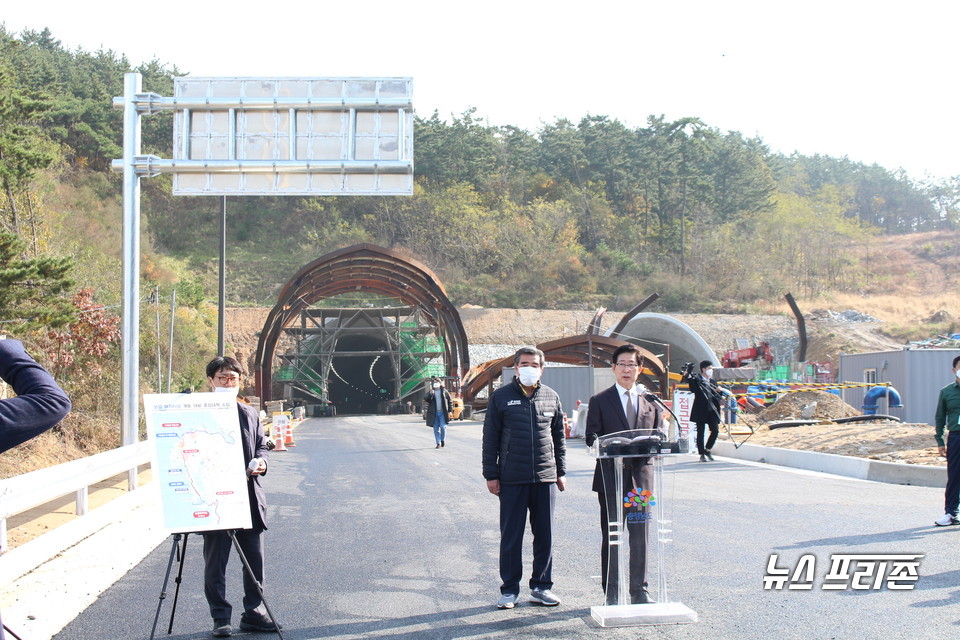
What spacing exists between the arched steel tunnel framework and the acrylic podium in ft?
118

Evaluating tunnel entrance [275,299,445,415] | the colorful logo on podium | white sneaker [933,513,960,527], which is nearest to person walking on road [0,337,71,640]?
the colorful logo on podium

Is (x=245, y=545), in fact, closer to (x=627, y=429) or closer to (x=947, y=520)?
(x=627, y=429)

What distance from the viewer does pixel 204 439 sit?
579cm

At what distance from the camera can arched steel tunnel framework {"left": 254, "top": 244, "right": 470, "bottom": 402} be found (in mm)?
42531

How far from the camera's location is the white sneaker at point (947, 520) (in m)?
8.97

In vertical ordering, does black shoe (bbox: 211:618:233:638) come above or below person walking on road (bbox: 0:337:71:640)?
below

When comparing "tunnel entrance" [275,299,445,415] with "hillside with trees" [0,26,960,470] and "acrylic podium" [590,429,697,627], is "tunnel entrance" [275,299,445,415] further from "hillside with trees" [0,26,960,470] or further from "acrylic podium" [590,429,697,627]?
"acrylic podium" [590,429,697,627]

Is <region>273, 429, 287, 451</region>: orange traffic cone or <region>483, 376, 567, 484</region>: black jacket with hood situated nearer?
<region>483, 376, 567, 484</region>: black jacket with hood

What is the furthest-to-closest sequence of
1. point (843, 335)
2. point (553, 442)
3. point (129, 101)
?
1. point (843, 335)
2. point (129, 101)
3. point (553, 442)

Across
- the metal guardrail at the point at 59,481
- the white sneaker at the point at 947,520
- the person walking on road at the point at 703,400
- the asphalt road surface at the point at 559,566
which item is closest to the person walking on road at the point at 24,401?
the metal guardrail at the point at 59,481

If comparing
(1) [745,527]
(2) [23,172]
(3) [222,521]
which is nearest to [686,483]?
(1) [745,527]

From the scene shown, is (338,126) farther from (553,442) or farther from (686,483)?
(553,442)

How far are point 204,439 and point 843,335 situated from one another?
60512 mm

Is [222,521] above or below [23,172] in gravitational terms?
below
